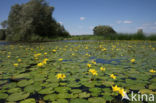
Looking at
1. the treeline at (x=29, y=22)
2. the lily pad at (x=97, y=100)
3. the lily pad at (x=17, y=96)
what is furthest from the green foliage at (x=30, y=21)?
the lily pad at (x=97, y=100)

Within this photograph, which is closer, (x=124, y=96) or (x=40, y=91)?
(x=124, y=96)

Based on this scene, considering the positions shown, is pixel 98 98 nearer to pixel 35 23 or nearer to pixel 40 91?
pixel 40 91

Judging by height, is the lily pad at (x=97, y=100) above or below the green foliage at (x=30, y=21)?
below

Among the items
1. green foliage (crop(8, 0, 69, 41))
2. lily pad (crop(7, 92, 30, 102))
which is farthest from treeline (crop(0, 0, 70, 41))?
lily pad (crop(7, 92, 30, 102))

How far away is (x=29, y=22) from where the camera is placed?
595 inches

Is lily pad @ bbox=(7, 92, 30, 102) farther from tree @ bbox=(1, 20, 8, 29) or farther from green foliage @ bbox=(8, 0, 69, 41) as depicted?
tree @ bbox=(1, 20, 8, 29)

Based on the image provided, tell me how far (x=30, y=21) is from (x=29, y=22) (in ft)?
0.76

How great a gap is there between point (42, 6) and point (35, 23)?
3.03 metres

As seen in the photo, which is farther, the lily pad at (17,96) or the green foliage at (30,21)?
the green foliage at (30,21)

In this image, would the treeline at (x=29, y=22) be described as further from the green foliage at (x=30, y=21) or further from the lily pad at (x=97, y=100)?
the lily pad at (x=97, y=100)

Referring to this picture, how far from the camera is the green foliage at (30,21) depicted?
15.7 metres

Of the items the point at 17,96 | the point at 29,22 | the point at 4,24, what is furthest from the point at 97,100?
the point at 4,24

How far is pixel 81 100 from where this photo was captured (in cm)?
127

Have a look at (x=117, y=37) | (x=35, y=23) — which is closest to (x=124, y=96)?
(x=117, y=37)
